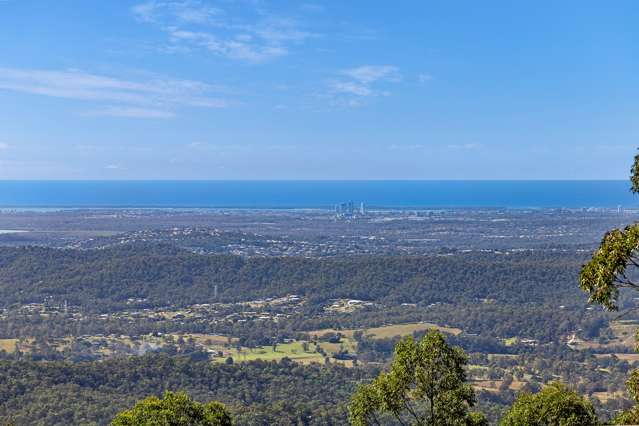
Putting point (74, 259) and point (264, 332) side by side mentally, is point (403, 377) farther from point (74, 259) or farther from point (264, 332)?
point (74, 259)

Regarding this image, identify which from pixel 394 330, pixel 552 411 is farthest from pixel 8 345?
pixel 552 411

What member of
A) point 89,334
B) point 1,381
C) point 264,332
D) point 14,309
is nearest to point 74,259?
point 14,309

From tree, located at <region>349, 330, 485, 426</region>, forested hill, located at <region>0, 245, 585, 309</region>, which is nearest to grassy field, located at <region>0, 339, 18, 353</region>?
forested hill, located at <region>0, 245, 585, 309</region>

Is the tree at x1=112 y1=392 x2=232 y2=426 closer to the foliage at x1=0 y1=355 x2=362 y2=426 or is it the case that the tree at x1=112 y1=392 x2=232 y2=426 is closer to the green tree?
the green tree

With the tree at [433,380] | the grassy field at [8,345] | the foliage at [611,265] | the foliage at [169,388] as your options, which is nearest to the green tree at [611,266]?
the foliage at [611,265]

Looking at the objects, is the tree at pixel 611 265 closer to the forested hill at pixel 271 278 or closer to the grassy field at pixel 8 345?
the grassy field at pixel 8 345

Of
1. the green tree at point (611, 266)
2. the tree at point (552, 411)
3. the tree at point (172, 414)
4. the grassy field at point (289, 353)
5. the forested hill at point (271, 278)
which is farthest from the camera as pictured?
the forested hill at point (271, 278)
